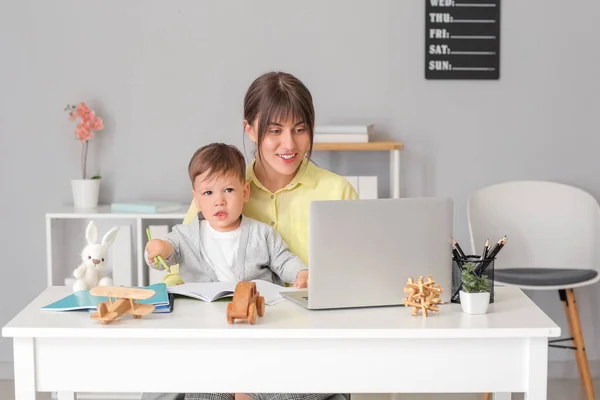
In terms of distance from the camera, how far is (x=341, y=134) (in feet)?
11.7

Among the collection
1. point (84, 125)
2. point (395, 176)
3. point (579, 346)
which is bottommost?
point (579, 346)

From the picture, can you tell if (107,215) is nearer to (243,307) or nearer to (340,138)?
(340,138)

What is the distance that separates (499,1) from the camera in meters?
3.79

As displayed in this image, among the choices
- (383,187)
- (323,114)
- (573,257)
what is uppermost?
(323,114)

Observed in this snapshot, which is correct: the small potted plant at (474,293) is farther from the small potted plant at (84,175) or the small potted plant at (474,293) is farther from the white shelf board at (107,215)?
the small potted plant at (84,175)

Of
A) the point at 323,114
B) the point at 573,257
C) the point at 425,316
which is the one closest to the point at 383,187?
the point at 323,114

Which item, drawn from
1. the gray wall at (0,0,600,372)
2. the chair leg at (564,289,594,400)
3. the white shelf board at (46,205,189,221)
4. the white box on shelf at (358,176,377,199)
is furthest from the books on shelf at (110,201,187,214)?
the chair leg at (564,289,594,400)

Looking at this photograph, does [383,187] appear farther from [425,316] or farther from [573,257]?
[425,316]

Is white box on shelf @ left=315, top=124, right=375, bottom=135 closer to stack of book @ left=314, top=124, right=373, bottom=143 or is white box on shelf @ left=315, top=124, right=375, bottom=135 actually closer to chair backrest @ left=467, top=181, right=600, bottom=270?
stack of book @ left=314, top=124, right=373, bottom=143

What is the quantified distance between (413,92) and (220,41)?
880 millimetres

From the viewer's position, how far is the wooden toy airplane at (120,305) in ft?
5.66

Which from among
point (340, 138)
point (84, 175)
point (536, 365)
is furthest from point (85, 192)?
point (536, 365)

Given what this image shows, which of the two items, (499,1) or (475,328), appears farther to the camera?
(499,1)

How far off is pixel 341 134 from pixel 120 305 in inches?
76.9
